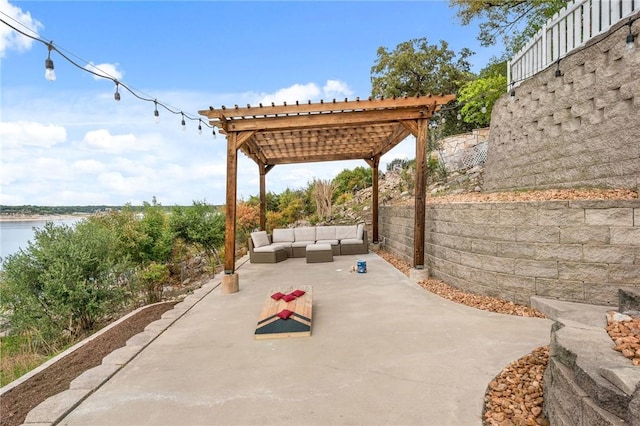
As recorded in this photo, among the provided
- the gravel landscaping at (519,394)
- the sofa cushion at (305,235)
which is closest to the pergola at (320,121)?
the gravel landscaping at (519,394)

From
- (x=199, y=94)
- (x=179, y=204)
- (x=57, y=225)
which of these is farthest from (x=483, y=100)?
(x=57, y=225)

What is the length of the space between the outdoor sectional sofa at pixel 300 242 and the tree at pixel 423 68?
12903 mm

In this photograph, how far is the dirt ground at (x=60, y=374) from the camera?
2375 millimetres

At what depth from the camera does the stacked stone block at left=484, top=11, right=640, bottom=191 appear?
3.99 metres

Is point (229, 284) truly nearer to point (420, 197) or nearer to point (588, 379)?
point (420, 197)

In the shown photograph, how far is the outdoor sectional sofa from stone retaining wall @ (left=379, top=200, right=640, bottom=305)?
3.92 meters

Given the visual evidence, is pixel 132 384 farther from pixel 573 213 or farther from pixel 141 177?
pixel 141 177

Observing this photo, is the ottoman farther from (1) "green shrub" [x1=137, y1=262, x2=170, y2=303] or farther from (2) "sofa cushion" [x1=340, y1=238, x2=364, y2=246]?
(1) "green shrub" [x1=137, y1=262, x2=170, y2=303]

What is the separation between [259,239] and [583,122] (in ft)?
23.4

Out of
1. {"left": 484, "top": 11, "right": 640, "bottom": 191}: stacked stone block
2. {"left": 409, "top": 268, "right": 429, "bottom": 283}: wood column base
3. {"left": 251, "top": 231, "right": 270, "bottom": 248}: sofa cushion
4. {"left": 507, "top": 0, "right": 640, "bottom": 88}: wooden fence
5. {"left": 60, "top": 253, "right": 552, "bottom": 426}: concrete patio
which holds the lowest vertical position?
{"left": 60, "top": 253, "right": 552, "bottom": 426}: concrete patio

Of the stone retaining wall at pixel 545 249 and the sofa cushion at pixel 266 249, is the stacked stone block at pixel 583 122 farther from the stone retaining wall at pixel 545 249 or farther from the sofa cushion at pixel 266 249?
the sofa cushion at pixel 266 249

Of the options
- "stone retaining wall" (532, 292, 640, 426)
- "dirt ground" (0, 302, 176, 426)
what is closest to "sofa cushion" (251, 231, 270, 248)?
"dirt ground" (0, 302, 176, 426)

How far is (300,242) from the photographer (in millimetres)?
9453

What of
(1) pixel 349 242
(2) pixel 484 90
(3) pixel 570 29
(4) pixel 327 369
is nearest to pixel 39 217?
(1) pixel 349 242
